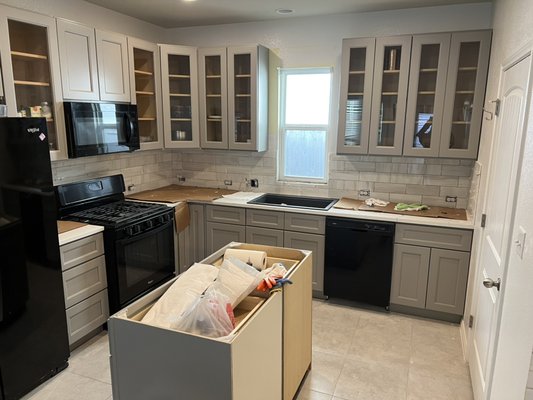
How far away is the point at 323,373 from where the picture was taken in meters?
2.67

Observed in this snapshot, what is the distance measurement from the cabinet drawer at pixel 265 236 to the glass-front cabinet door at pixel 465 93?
1678 millimetres

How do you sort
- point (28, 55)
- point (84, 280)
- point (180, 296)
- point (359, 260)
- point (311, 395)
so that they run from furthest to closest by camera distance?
point (359, 260) → point (84, 280) → point (28, 55) → point (311, 395) → point (180, 296)

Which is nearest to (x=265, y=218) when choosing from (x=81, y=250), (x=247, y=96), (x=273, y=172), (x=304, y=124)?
(x=273, y=172)

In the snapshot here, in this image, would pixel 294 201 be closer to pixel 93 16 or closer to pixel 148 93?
pixel 148 93

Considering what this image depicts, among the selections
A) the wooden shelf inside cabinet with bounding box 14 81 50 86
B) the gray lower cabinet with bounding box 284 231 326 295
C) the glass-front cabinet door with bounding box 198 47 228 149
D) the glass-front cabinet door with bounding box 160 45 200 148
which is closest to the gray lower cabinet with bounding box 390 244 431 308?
the gray lower cabinet with bounding box 284 231 326 295

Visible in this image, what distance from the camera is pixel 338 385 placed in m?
2.55

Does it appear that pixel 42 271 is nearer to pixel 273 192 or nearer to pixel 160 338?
pixel 160 338

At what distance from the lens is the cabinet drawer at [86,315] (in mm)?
2814

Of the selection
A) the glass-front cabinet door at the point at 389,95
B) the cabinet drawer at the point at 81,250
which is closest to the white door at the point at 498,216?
the glass-front cabinet door at the point at 389,95

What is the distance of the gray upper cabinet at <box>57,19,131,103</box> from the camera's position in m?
2.97

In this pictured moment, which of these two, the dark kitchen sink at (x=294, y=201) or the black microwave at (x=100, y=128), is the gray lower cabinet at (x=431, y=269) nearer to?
the dark kitchen sink at (x=294, y=201)

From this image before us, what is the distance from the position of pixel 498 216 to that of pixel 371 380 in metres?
1.36

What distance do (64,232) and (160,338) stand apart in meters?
1.67

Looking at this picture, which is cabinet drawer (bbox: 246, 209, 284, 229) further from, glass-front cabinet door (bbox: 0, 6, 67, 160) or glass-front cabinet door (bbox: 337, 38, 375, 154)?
glass-front cabinet door (bbox: 0, 6, 67, 160)
